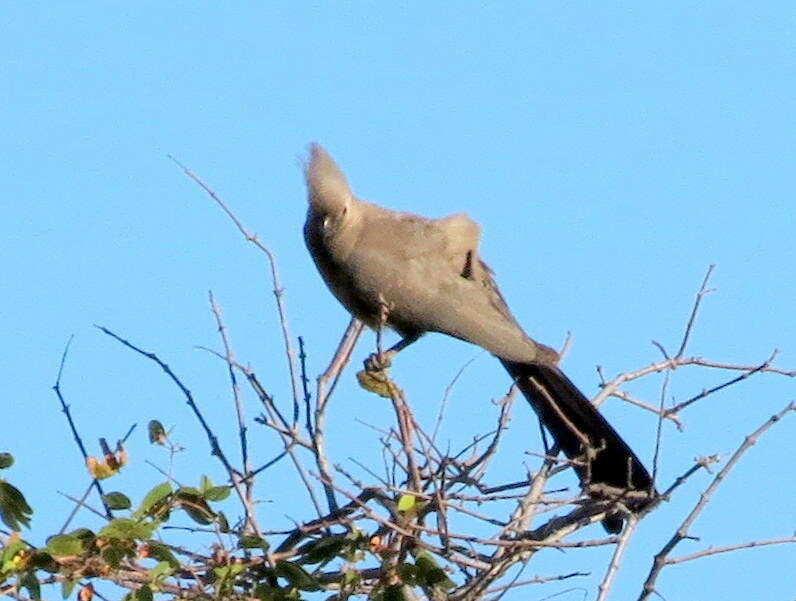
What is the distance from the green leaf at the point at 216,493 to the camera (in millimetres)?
3559

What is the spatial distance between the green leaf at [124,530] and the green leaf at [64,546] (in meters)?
0.06

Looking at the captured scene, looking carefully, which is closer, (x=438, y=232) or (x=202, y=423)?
(x=202, y=423)

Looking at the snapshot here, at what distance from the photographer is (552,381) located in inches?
213

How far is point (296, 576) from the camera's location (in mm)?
3473

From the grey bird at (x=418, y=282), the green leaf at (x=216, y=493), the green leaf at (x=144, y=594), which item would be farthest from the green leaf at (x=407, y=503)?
the grey bird at (x=418, y=282)

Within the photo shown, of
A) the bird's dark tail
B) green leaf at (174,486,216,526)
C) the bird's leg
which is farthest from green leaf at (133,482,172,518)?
the bird's dark tail

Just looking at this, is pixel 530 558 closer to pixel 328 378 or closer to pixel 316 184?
pixel 328 378

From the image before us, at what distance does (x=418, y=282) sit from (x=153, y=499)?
216cm

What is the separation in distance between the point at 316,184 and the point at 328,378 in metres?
1.47

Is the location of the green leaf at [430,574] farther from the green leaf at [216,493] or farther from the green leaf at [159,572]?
the green leaf at [159,572]

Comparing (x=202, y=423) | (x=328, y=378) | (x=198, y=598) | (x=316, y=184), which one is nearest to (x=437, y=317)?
(x=316, y=184)

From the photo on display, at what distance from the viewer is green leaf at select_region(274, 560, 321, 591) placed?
3.46 metres

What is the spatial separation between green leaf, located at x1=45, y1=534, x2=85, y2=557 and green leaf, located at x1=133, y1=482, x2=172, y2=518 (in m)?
0.17

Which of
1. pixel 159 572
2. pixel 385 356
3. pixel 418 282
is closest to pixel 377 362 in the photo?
pixel 385 356
